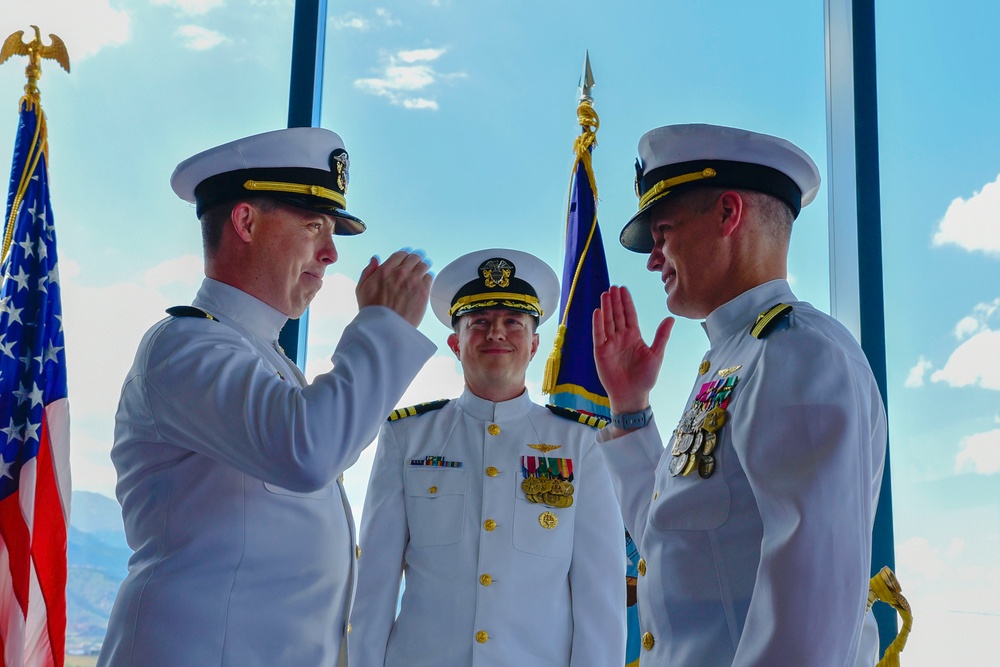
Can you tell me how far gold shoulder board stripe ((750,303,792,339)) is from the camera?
1335 mm

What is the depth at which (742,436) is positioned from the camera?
1236 millimetres

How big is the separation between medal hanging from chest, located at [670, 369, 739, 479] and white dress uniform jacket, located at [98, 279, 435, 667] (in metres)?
0.43

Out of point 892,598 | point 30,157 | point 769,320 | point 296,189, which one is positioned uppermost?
point 30,157

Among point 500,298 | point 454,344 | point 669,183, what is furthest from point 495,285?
point 669,183

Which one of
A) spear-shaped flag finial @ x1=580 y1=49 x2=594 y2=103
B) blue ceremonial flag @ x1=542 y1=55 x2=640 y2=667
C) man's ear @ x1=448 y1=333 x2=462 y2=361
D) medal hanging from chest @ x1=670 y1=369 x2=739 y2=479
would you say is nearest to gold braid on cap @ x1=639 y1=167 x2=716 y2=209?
medal hanging from chest @ x1=670 y1=369 x2=739 y2=479

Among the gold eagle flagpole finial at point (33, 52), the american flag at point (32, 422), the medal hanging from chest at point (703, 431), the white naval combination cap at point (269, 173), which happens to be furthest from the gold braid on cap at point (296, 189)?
the gold eagle flagpole finial at point (33, 52)

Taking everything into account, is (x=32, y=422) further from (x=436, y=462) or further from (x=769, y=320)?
(x=769, y=320)

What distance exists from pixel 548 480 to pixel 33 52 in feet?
6.88

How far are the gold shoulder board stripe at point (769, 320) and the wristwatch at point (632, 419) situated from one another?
0.39 metres

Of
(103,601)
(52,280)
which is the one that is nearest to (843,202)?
(52,280)

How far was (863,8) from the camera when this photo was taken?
11.2ft

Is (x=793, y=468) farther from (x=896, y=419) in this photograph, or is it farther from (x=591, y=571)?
(x=896, y=419)

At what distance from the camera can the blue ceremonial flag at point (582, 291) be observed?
313 cm

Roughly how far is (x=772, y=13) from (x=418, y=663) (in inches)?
107
